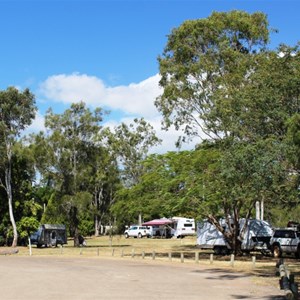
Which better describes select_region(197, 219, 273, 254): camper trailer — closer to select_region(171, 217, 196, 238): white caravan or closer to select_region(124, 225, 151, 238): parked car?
select_region(171, 217, 196, 238): white caravan

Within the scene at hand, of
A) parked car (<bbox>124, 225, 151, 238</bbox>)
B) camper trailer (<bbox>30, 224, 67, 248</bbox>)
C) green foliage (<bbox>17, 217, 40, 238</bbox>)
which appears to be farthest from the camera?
parked car (<bbox>124, 225, 151, 238</bbox>)

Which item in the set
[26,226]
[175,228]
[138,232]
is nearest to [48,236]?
[26,226]

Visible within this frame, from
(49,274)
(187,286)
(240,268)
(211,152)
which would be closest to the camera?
(187,286)

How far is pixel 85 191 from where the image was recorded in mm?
49156

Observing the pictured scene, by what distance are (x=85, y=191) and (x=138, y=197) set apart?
14.9 m

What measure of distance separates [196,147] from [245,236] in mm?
6989

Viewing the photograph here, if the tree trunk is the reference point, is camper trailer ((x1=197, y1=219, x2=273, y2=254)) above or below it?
below

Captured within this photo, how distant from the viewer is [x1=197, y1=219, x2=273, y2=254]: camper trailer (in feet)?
119

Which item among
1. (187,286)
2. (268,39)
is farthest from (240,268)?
(268,39)

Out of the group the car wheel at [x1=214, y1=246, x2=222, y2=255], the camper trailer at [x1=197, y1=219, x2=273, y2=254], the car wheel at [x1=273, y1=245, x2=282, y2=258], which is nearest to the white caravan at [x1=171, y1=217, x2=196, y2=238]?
the camper trailer at [x1=197, y1=219, x2=273, y2=254]

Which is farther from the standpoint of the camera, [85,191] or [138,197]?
[85,191]

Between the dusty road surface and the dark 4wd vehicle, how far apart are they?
33.1ft

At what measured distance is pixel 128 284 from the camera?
17906mm

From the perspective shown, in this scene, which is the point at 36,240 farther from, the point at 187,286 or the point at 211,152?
the point at 187,286
